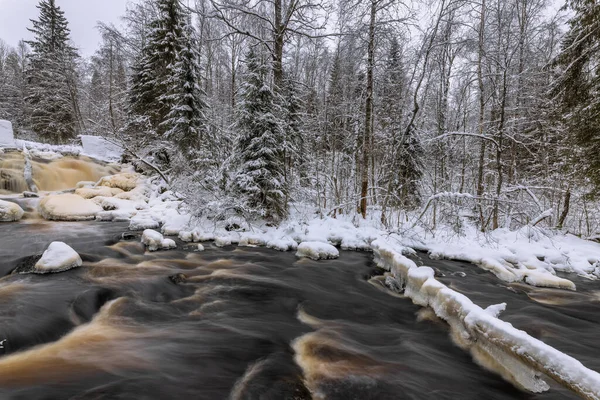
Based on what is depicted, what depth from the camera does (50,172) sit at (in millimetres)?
13461

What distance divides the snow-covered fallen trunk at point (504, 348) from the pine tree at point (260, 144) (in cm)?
547

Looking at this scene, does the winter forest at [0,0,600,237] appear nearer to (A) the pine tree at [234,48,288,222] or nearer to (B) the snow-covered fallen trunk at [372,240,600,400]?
(A) the pine tree at [234,48,288,222]

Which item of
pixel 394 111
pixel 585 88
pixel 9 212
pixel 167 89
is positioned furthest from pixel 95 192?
pixel 585 88

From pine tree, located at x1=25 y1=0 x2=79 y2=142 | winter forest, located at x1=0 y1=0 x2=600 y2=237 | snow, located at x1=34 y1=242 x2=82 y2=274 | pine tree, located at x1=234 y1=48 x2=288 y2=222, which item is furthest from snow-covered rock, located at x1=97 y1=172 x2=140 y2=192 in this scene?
pine tree, located at x1=25 y1=0 x2=79 y2=142

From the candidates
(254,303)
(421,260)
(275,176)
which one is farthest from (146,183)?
(421,260)

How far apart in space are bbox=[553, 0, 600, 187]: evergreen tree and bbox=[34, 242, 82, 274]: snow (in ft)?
38.0

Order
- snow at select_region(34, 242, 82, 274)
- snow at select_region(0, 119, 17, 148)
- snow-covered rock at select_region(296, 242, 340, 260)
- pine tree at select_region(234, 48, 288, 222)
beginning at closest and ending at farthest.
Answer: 1. snow at select_region(34, 242, 82, 274)
2. snow-covered rock at select_region(296, 242, 340, 260)
3. pine tree at select_region(234, 48, 288, 222)
4. snow at select_region(0, 119, 17, 148)

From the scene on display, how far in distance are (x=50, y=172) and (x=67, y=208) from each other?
532 cm

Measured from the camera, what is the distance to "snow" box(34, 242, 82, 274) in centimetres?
495

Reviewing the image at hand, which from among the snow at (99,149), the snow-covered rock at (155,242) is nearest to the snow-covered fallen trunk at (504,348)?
the snow-covered rock at (155,242)

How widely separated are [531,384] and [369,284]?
306 cm

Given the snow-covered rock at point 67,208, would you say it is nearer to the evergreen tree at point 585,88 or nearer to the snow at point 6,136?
the snow at point 6,136

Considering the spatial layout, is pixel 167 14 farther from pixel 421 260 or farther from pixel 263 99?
pixel 421 260

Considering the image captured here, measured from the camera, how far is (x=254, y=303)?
4562 millimetres
